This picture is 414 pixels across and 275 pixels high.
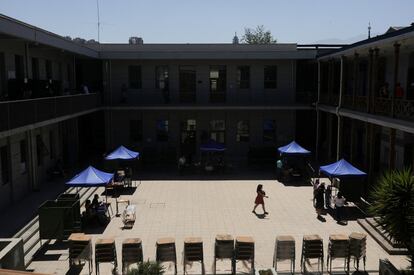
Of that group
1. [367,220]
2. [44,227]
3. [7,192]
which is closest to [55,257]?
[44,227]

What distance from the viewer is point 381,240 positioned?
621 inches

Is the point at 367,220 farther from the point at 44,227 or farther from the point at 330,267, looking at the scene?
the point at 44,227

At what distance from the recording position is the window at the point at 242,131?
106ft

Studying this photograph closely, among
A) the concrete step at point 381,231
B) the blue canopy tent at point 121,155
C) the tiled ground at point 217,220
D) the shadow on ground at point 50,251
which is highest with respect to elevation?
the blue canopy tent at point 121,155

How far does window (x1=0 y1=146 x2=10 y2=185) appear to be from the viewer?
19703mm

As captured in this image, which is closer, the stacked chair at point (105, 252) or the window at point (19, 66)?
the stacked chair at point (105, 252)

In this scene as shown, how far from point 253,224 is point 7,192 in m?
10.8

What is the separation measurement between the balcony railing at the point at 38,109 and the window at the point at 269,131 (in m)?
12.3

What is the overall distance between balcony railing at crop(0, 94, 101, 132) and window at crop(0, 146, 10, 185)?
2210mm

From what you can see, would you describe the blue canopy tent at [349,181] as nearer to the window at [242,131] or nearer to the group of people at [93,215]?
the group of people at [93,215]

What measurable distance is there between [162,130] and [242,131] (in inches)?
223

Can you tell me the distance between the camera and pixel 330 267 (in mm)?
13609

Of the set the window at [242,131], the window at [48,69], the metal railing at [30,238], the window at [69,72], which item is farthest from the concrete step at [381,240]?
the window at [69,72]

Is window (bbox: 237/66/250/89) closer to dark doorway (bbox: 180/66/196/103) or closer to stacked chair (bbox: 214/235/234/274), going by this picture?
dark doorway (bbox: 180/66/196/103)
